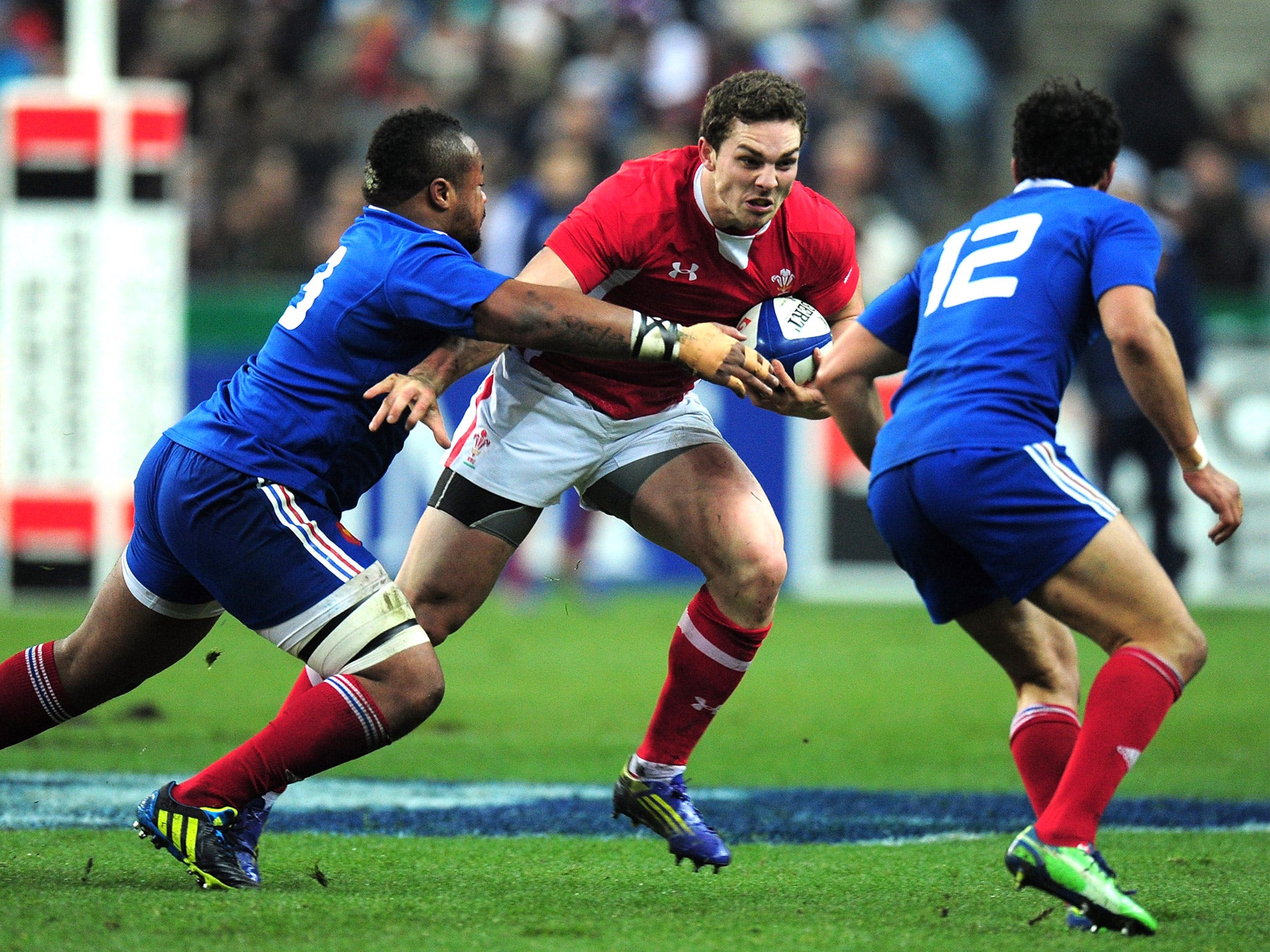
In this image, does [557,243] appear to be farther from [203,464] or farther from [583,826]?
[583,826]

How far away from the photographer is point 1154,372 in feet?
12.5

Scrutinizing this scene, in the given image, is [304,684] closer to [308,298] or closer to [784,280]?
[308,298]

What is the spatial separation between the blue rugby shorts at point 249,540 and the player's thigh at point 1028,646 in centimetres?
155

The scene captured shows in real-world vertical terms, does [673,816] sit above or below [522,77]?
below

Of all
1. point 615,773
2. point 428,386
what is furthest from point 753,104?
point 615,773

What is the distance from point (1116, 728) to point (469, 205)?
2122mm

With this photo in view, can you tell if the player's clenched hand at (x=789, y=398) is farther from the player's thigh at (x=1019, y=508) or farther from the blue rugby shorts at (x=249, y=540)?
the blue rugby shorts at (x=249, y=540)

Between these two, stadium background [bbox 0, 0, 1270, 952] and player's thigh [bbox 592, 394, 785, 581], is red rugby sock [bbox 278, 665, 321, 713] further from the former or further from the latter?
player's thigh [bbox 592, 394, 785, 581]

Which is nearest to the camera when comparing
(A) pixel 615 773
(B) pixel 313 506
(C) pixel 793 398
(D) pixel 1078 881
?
(D) pixel 1078 881

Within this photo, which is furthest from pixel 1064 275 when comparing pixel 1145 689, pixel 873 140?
pixel 873 140

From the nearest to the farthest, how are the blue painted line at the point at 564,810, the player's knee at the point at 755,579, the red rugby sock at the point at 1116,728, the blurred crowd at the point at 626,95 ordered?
the red rugby sock at the point at 1116,728 → the player's knee at the point at 755,579 → the blue painted line at the point at 564,810 → the blurred crowd at the point at 626,95

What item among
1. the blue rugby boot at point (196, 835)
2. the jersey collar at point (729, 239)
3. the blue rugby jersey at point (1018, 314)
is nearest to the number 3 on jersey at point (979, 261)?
A: the blue rugby jersey at point (1018, 314)

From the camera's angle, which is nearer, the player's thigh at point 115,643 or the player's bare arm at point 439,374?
the player's bare arm at point 439,374

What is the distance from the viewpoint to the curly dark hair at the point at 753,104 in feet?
15.6
